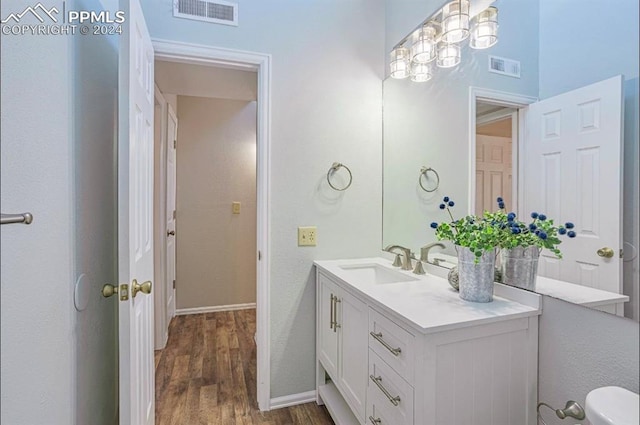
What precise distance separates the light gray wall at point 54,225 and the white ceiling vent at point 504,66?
5.48ft

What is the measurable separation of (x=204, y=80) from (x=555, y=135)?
7.31 ft

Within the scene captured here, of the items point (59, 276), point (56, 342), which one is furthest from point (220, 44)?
point (56, 342)

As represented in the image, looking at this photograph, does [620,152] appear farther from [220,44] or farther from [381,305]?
[220,44]

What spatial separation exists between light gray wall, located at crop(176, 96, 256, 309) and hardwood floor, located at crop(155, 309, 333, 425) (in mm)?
476

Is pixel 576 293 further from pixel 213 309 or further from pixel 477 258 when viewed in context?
pixel 213 309

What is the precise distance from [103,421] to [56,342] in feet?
2.38

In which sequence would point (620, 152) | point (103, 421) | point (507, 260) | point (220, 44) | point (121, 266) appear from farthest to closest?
point (220, 44), point (103, 421), point (507, 260), point (121, 266), point (620, 152)

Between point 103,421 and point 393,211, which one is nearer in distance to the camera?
point 103,421

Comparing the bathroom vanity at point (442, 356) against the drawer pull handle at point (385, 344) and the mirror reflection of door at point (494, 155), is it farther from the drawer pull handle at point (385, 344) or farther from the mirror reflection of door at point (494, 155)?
the mirror reflection of door at point (494, 155)

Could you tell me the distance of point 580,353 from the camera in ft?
3.53

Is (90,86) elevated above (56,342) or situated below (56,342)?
above

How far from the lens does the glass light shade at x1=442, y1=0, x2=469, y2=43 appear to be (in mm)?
1580

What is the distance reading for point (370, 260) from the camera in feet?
7.09

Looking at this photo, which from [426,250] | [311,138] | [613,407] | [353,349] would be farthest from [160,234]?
[613,407]
